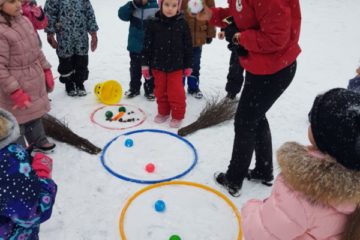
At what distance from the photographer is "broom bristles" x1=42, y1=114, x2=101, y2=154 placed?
377 cm

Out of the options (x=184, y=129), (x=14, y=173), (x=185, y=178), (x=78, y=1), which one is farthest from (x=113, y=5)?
(x=14, y=173)

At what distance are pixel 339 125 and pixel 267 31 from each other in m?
1.15

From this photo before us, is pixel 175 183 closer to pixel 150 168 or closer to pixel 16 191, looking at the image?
pixel 150 168

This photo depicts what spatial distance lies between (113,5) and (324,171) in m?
11.0

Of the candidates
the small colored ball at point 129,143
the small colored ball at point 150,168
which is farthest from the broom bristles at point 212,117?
the small colored ball at point 150,168

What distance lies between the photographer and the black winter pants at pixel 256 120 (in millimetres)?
2617

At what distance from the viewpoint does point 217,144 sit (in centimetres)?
400

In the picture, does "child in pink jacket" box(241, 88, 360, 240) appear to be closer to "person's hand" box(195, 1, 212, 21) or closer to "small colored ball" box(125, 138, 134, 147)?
"person's hand" box(195, 1, 212, 21)

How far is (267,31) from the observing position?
7.63ft

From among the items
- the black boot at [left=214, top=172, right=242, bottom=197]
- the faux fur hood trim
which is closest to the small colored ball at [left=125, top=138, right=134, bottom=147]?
the black boot at [left=214, top=172, right=242, bottom=197]

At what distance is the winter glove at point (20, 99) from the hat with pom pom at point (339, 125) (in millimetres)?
2469

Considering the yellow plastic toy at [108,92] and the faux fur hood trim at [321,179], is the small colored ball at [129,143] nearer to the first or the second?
the yellow plastic toy at [108,92]

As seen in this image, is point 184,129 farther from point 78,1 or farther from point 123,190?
point 78,1

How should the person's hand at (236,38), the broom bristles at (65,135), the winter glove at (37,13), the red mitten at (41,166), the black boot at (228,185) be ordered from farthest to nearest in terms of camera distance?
the winter glove at (37,13) < the broom bristles at (65,135) < the black boot at (228,185) < the person's hand at (236,38) < the red mitten at (41,166)
